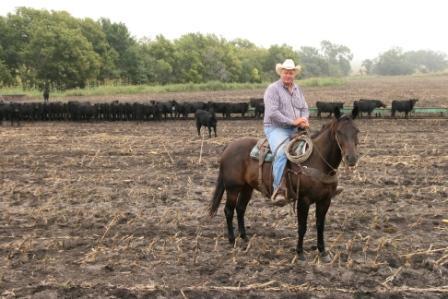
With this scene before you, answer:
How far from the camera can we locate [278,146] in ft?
21.1

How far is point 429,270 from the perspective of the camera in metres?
6.17

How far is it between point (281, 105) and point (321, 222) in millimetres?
1694

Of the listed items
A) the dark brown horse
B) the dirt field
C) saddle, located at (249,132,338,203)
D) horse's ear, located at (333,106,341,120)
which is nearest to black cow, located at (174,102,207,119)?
the dirt field

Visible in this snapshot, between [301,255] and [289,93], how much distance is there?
225cm

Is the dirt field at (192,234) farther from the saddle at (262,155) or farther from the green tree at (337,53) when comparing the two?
the green tree at (337,53)

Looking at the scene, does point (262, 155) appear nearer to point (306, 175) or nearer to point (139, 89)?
point (306, 175)

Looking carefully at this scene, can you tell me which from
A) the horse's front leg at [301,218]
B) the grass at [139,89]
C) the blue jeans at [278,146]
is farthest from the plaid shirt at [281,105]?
the grass at [139,89]

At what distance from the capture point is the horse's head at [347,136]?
18.7ft

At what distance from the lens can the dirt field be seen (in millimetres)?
5766

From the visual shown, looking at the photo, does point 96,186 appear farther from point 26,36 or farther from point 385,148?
point 26,36

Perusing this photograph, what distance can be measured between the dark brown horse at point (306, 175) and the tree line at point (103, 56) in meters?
57.0

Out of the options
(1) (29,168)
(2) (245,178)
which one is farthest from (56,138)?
(2) (245,178)

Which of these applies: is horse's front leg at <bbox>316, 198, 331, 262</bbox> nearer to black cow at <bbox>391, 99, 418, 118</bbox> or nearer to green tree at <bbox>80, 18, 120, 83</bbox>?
black cow at <bbox>391, 99, 418, 118</bbox>

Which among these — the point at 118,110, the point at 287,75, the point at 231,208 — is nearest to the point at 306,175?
the point at 287,75
